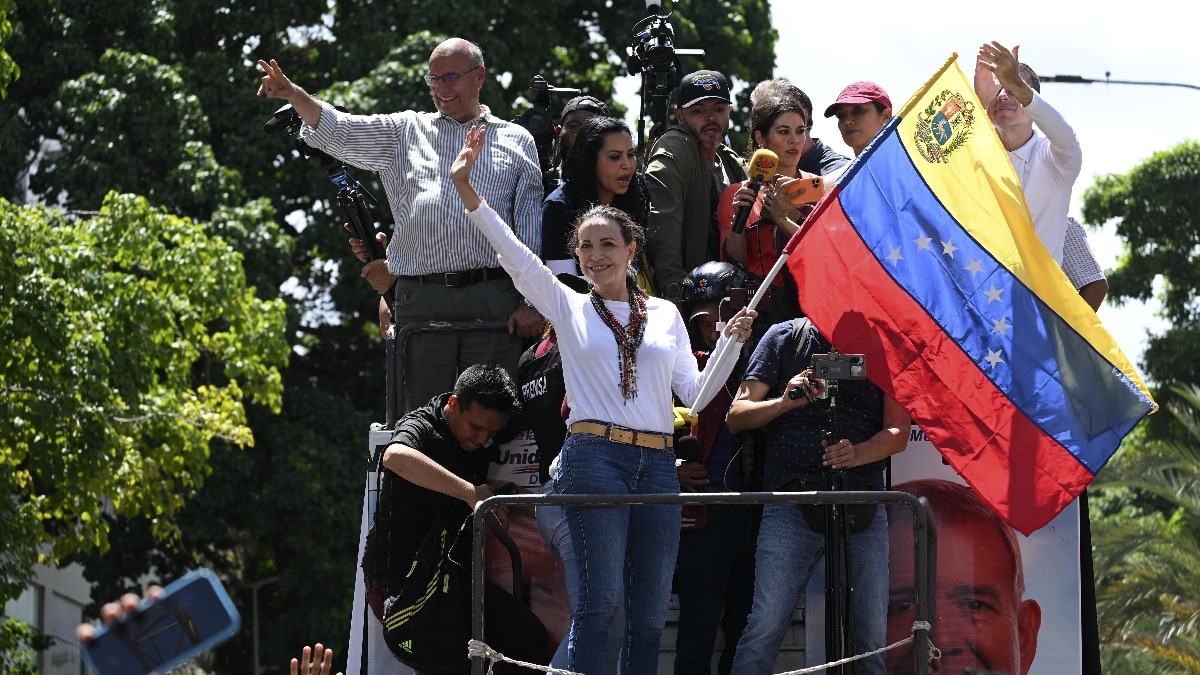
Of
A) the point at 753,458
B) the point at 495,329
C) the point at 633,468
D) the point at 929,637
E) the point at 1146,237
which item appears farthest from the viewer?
the point at 1146,237

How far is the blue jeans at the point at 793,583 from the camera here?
7.01 metres

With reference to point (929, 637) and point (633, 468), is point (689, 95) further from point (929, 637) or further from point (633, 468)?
point (929, 637)

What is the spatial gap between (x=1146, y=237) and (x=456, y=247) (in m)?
26.4

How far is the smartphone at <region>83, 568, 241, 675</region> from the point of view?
3.88 m

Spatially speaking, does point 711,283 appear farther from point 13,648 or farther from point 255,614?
point 255,614

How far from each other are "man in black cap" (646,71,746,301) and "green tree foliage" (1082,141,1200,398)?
24040 mm

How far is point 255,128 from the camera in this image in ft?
84.2

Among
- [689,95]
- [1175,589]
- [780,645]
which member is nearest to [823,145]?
[689,95]

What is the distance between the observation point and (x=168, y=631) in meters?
3.90

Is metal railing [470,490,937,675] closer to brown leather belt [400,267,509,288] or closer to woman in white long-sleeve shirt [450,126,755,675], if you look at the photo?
woman in white long-sleeve shirt [450,126,755,675]

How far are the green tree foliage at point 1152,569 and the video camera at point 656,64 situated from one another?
11.9 metres

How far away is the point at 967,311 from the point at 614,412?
169 centimetres

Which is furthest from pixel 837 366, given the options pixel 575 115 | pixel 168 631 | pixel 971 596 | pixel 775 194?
pixel 168 631

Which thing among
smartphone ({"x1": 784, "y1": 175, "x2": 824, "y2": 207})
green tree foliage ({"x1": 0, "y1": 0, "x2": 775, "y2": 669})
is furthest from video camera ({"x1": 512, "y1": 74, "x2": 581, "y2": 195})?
green tree foliage ({"x1": 0, "y1": 0, "x2": 775, "y2": 669})
